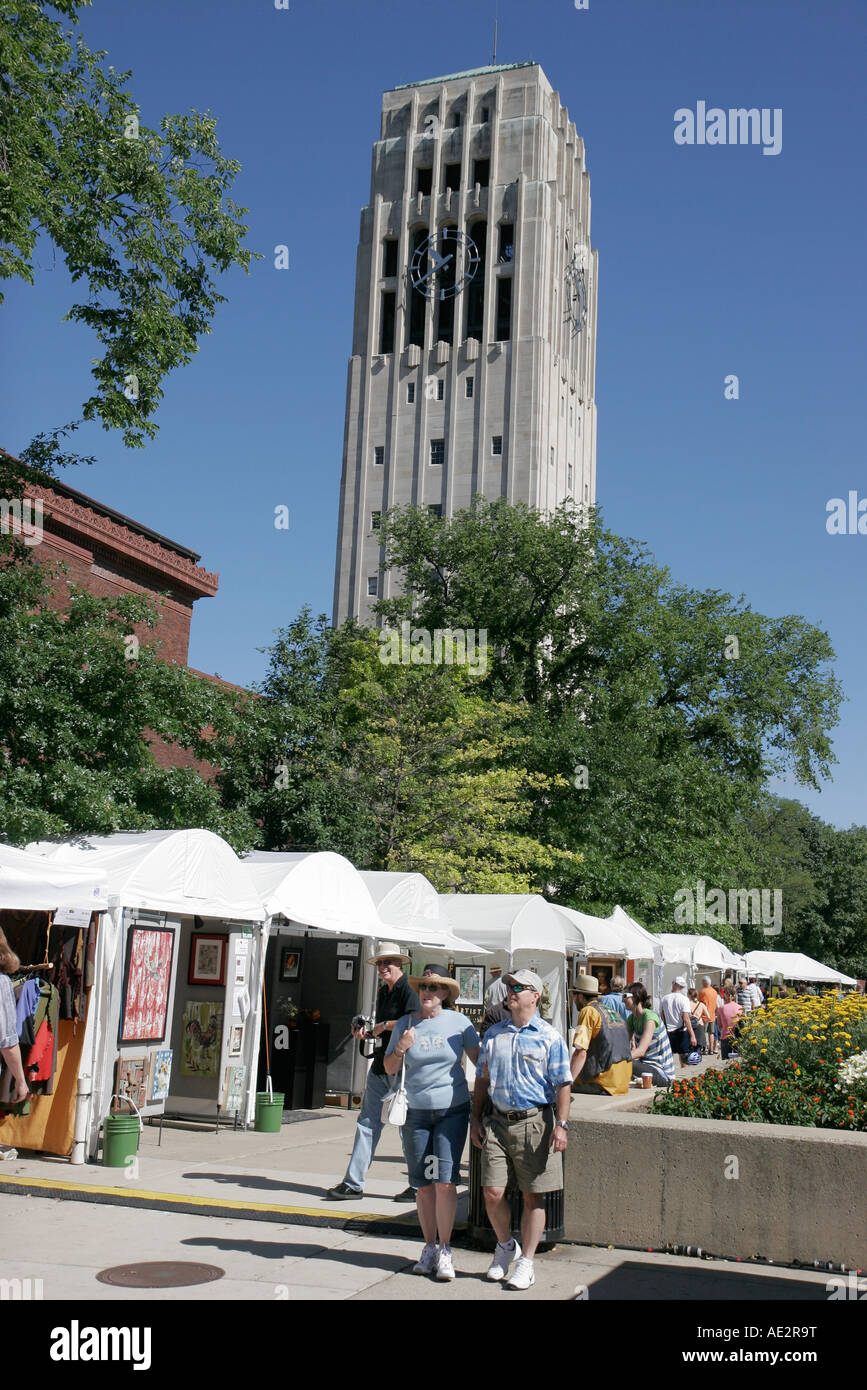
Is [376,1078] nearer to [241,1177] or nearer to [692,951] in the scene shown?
[241,1177]

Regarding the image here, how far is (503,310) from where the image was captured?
76.1 metres

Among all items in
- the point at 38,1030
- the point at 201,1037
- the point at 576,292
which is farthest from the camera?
the point at 576,292

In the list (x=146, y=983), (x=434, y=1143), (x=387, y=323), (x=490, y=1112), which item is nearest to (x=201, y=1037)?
(x=146, y=983)

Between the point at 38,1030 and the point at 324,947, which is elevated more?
the point at 324,947

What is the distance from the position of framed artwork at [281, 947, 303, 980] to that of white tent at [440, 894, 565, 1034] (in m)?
3.50

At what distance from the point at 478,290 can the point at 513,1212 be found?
72.9 m

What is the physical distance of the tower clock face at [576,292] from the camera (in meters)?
78.4

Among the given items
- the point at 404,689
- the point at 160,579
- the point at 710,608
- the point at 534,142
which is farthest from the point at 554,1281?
the point at 534,142

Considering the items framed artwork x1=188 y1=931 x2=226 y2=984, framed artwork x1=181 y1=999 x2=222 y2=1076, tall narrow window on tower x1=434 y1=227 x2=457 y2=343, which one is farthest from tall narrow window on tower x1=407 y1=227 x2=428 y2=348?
framed artwork x1=181 y1=999 x2=222 y2=1076

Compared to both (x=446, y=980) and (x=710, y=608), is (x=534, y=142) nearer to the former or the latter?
(x=710, y=608)

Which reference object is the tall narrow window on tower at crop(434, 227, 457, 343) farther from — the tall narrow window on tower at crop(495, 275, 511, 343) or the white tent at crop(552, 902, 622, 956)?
the white tent at crop(552, 902, 622, 956)

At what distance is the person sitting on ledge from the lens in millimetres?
13719

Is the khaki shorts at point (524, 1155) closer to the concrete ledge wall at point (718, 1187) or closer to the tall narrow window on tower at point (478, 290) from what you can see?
the concrete ledge wall at point (718, 1187)

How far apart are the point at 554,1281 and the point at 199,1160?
5.45 m
